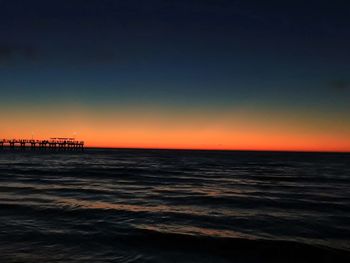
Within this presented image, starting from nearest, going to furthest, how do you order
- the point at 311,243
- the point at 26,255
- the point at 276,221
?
the point at 26,255 → the point at 311,243 → the point at 276,221

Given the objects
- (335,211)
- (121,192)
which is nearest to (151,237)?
(335,211)

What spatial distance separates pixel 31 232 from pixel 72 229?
4.43 ft

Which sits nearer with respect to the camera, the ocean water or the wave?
the ocean water

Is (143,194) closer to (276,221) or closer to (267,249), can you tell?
(276,221)

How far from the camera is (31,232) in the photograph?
11.6 m

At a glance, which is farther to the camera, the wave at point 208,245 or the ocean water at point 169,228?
the wave at point 208,245

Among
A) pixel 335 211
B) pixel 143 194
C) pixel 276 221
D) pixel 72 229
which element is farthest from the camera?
pixel 143 194

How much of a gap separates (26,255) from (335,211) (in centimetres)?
1470

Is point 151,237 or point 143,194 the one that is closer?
point 151,237

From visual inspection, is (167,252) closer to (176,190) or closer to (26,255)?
(26,255)

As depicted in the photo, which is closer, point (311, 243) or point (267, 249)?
point (267, 249)

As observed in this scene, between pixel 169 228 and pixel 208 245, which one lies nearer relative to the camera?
pixel 208 245

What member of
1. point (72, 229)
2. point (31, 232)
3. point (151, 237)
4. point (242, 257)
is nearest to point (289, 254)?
point (242, 257)

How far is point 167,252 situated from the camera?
32.9 ft
